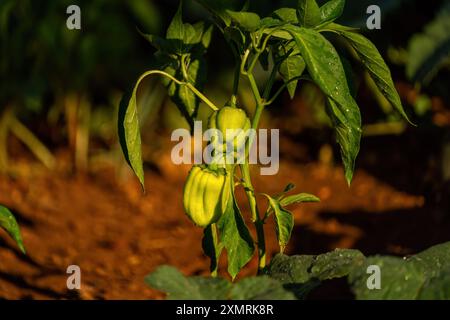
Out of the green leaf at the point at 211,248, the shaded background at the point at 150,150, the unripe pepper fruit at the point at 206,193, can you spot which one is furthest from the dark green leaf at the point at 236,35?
the shaded background at the point at 150,150

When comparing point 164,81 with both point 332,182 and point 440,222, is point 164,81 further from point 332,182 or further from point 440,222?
point 332,182

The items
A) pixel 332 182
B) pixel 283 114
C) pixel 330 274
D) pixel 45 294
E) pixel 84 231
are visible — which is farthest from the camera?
pixel 283 114

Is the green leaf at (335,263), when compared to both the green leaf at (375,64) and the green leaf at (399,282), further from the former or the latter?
the green leaf at (375,64)

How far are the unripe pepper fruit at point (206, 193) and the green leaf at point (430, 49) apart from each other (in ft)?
4.47

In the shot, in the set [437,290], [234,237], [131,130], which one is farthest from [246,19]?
[437,290]

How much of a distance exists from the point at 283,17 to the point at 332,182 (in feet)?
5.58

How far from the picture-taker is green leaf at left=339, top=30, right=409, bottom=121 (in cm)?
150

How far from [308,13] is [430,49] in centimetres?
155

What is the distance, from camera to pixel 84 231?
2.88 meters

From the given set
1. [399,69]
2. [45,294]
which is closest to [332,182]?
[399,69]

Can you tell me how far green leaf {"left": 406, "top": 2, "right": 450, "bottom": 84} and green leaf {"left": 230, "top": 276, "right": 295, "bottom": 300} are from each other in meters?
1.51

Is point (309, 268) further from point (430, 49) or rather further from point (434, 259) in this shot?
point (430, 49)

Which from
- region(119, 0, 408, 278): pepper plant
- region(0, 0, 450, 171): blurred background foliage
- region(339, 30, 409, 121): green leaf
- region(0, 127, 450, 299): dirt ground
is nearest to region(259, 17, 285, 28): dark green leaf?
region(119, 0, 408, 278): pepper plant

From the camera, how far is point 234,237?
5.26ft
